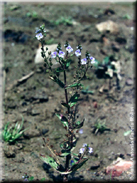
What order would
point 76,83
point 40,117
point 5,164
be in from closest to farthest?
1. point 76,83
2. point 5,164
3. point 40,117

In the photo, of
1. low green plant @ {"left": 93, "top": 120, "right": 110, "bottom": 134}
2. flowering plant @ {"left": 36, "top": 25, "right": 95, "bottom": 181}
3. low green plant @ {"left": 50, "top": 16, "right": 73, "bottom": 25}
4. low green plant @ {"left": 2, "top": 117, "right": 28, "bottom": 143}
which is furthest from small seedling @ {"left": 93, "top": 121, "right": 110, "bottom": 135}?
low green plant @ {"left": 50, "top": 16, "right": 73, "bottom": 25}

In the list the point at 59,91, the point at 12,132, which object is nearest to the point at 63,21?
the point at 59,91

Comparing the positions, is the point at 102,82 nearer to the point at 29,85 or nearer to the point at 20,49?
the point at 29,85

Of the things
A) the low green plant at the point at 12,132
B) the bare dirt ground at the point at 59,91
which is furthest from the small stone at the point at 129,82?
the low green plant at the point at 12,132

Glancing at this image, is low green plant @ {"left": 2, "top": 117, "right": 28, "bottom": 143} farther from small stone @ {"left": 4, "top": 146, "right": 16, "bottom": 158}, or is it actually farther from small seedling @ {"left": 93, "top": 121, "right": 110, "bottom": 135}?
small seedling @ {"left": 93, "top": 121, "right": 110, "bottom": 135}

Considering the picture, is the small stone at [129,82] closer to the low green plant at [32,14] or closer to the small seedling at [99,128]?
the small seedling at [99,128]

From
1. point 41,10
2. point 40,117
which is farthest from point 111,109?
point 41,10

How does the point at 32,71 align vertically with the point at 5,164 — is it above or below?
above

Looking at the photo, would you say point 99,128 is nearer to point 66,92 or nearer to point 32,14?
point 66,92
